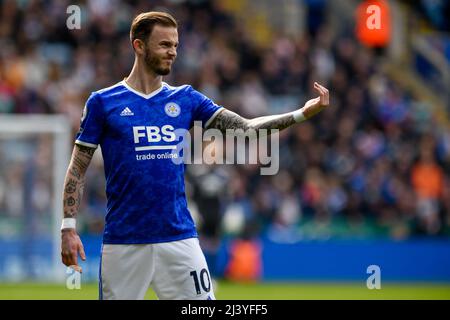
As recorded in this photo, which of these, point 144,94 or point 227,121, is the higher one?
point 144,94

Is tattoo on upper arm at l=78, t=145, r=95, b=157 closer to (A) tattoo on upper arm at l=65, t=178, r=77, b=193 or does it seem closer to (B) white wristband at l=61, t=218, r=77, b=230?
(A) tattoo on upper arm at l=65, t=178, r=77, b=193

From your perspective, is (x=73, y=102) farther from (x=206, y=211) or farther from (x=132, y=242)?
(x=132, y=242)

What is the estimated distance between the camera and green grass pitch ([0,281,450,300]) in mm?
13562

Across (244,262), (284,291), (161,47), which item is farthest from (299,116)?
(244,262)

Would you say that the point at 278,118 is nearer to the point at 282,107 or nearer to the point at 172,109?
the point at 172,109

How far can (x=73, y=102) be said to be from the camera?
18.7 meters

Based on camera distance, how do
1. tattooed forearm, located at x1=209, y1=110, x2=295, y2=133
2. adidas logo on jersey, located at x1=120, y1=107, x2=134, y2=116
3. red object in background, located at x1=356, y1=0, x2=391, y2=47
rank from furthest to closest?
red object in background, located at x1=356, y1=0, x2=391, y2=47
tattooed forearm, located at x1=209, y1=110, x2=295, y2=133
adidas logo on jersey, located at x1=120, y1=107, x2=134, y2=116

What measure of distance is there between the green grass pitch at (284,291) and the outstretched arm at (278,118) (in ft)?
21.5

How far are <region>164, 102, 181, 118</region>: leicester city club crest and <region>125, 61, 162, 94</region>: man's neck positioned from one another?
0.16 metres

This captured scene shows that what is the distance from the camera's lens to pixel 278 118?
6.65 meters

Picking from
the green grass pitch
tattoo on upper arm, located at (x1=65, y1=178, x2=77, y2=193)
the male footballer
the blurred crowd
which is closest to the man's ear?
the male footballer

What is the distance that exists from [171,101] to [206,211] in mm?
9021

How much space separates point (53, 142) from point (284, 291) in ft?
17.6

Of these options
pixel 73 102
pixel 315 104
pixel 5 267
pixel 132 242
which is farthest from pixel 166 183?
pixel 73 102
